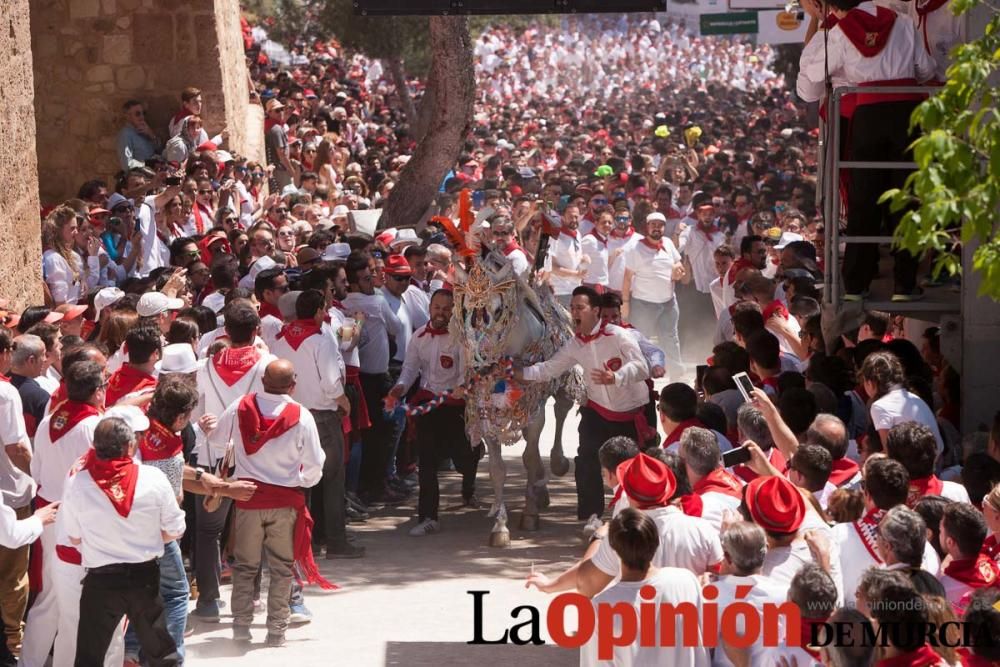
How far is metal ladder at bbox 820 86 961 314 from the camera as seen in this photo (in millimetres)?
8812

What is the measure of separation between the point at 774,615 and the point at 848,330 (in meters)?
5.32

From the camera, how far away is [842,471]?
7.76 metres

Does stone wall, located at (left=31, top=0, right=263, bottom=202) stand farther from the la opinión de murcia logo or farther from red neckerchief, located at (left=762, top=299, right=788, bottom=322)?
the la opinión de murcia logo

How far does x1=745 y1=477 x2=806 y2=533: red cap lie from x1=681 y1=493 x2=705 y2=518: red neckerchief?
66 cm

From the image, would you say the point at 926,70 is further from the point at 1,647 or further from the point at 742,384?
the point at 1,647

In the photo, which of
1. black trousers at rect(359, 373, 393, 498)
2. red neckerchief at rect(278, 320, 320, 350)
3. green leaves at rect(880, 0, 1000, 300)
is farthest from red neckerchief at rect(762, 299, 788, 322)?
green leaves at rect(880, 0, 1000, 300)

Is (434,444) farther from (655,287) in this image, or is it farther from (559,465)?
(655,287)

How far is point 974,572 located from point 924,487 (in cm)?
98

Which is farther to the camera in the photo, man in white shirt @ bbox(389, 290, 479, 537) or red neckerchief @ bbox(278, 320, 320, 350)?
man in white shirt @ bbox(389, 290, 479, 537)

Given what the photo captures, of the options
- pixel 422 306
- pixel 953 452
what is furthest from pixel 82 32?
pixel 953 452

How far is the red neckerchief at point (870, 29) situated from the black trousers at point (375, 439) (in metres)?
4.83

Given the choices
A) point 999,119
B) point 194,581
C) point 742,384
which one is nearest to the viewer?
point 999,119

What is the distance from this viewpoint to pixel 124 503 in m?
7.33

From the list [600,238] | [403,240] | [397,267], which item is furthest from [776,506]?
[600,238]
